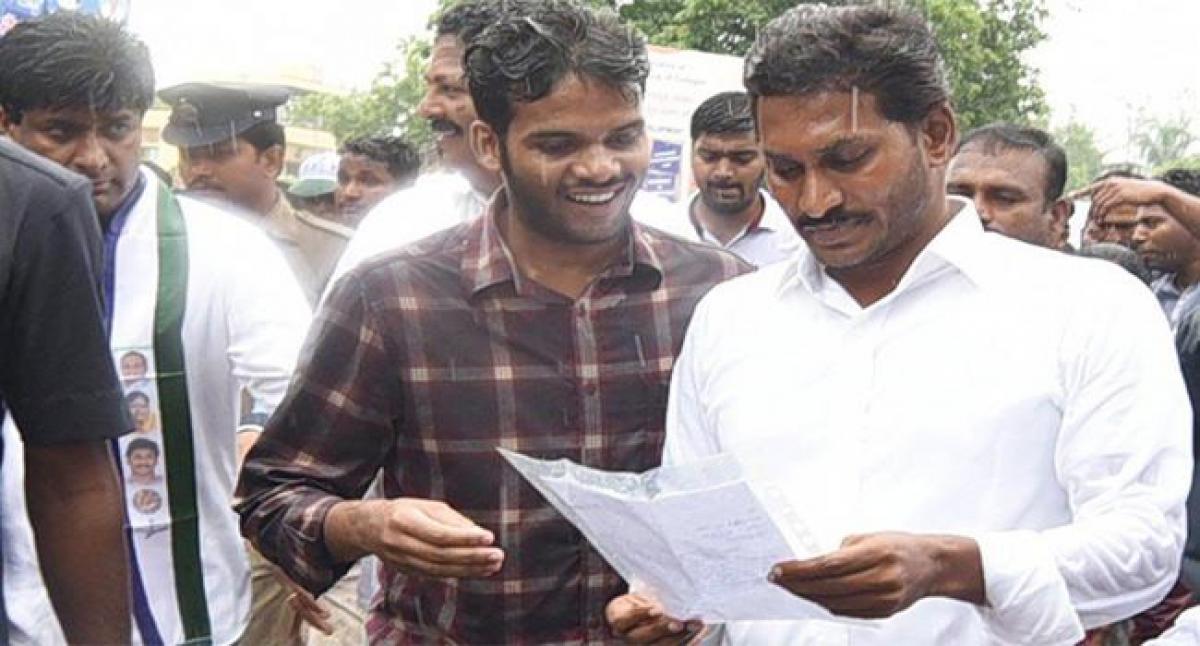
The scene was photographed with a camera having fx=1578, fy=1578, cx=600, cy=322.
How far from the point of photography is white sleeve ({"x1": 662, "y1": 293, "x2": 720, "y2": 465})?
219 centimetres

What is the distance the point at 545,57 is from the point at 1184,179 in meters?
4.18

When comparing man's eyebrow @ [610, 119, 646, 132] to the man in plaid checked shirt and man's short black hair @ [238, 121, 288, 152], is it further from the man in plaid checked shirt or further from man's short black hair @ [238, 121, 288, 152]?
man's short black hair @ [238, 121, 288, 152]

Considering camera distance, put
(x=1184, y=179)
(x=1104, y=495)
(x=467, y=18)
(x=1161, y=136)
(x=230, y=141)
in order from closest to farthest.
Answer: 1. (x=1104, y=495)
2. (x=467, y=18)
3. (x=230, y=141)
4. (x=1184, y=179)
5. (x=1161, y=136)

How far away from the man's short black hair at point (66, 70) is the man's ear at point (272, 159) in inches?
80.7

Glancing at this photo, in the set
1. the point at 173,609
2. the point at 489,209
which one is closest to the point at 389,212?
the point at 173,609

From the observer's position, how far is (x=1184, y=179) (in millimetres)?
5875

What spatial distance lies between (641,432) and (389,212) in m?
1.80

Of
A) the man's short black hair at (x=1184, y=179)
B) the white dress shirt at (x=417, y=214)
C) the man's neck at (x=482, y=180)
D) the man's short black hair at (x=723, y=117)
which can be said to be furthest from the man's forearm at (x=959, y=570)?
the man's short black hair at (x=1184, y=179)

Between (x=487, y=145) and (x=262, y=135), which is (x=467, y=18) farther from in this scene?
(x=262, y=135)

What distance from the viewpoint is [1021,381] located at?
1.94m

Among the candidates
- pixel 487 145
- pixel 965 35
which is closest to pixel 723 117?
pixel 487 145

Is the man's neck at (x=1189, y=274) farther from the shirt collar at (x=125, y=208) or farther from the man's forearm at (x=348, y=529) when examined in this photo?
the man's forearm at (x=348, y=529)

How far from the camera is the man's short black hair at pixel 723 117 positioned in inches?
213

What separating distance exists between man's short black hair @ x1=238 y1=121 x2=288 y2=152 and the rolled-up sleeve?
9.81 feet
